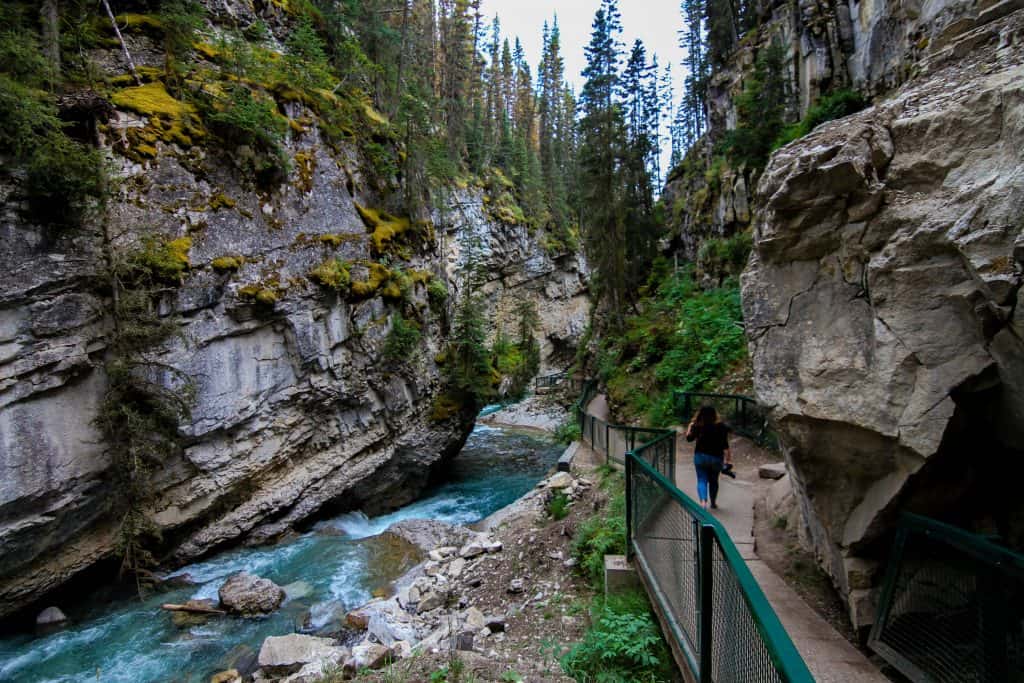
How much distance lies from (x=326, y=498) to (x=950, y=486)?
46.6 ft

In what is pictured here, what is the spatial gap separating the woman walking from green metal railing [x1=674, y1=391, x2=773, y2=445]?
13.0 ft

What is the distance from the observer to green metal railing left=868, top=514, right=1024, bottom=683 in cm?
255

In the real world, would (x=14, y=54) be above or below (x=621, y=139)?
below

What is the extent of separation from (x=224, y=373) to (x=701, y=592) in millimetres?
11856

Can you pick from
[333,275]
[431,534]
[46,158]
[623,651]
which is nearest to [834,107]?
[333,275]

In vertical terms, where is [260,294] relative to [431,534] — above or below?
above

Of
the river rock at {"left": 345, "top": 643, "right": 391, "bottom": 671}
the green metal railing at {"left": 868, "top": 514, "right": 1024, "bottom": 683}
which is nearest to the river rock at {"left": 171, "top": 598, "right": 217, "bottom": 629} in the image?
the river rock at {"left": 345, "top": 643, "right": 391, "bottom": 671}

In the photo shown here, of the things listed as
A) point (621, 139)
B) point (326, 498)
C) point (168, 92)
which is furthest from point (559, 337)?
point (168, 92)

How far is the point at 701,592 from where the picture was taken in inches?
122

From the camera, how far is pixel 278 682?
21.7 ft

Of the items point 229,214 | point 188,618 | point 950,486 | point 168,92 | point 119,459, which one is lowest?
point 188,618

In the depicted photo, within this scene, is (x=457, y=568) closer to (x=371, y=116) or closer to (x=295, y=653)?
(x=295, y=653)

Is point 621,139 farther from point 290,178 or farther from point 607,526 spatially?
point 607,526

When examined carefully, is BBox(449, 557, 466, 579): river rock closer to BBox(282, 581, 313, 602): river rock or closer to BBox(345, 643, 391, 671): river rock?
BBox(345, 643, 391, 671): river rock
